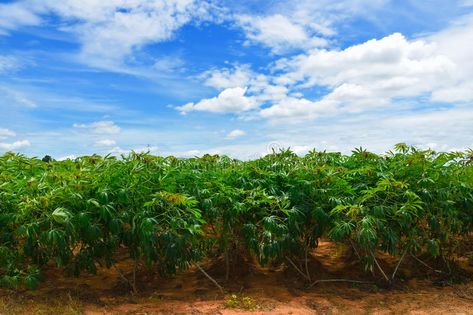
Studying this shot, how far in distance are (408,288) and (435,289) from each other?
0.34 metres

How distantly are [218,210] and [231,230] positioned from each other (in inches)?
14.2

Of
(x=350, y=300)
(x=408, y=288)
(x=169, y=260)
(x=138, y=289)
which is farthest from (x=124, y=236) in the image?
(x=408, y=288)

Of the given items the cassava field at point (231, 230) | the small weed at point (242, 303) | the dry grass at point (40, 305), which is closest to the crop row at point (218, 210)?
the cassava field at point (231, 230)

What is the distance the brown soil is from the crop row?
9.9 inches

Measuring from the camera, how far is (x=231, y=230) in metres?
5.35

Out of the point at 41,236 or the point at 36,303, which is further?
the point at 36,303

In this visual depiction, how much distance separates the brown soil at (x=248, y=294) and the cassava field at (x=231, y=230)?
0.02 metres

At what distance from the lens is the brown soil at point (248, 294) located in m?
5.02

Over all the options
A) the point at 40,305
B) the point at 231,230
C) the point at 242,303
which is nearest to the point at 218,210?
the point at 231,230

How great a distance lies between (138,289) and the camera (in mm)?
5699

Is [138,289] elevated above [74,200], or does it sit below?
below

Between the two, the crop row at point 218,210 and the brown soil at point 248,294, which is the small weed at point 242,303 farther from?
the crop row at point 218,210

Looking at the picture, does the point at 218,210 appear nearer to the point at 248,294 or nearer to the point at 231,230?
the point at 231,230

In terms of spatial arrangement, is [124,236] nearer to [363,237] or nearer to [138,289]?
[138,289]
